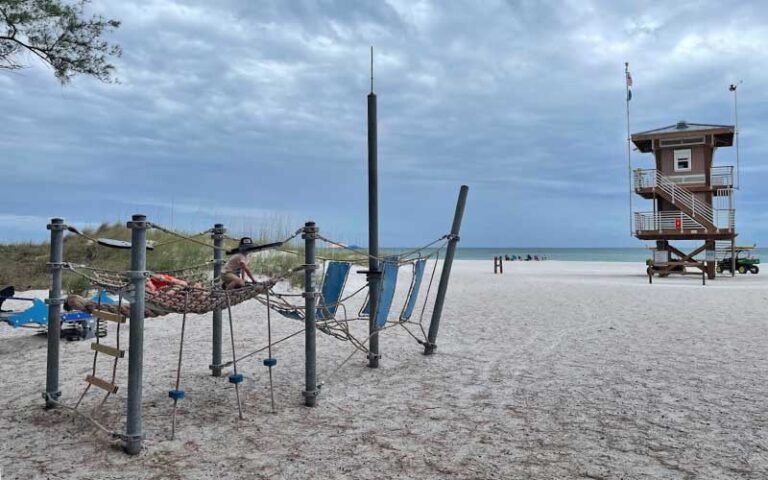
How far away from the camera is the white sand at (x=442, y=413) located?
3.20 meters

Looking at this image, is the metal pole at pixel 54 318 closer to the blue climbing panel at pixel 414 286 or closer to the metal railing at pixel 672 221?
the blue climbing panel at pixel 414 286

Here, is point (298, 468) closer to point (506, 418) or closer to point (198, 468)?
point (198, 468)

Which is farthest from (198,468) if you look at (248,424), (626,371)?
(626,371)

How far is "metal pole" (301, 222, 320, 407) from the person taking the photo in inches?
173

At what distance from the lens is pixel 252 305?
1092 cm

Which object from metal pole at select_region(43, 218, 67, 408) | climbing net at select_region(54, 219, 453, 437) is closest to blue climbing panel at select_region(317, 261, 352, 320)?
climbing net at select_region(54, 219, 453, 437)

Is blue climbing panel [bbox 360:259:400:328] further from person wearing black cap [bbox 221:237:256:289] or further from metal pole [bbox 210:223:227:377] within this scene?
metal pole [bbox 210:223:227:377]

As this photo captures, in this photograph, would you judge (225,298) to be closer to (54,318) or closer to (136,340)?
(136,340)

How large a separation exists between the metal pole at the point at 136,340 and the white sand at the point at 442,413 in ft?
0.41

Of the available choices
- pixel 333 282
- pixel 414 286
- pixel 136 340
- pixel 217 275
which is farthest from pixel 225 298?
pixel 414 286

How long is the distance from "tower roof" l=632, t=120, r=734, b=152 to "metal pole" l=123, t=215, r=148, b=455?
23743 millimetres

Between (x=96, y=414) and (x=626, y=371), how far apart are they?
4.60m

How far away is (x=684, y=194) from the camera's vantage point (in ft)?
73.2

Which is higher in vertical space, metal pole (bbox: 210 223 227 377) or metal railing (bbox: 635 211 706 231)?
metal railing (bbox: 635 211 706 231)
